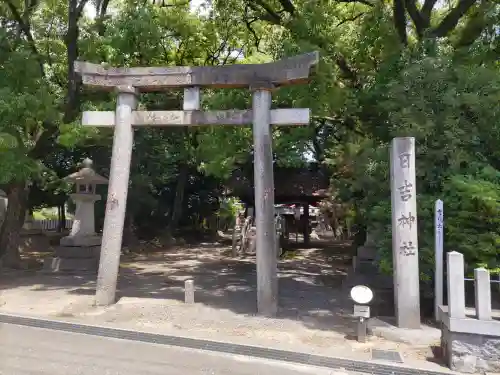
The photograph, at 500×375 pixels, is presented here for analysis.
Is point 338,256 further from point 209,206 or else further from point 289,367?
point 289,367

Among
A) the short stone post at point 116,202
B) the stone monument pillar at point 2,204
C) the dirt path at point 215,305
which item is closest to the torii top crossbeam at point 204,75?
the short stone post at point 116,202

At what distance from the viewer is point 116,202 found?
898 cm

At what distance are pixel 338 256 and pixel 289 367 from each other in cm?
1387

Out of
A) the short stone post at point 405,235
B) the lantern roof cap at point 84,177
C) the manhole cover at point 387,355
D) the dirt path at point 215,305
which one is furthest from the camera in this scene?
the lantern roof cap at point 84,177

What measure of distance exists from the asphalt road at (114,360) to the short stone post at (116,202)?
2028mm

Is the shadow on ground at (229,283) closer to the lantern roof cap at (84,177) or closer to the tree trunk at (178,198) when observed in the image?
A: the lantern roof cap at (84,177)

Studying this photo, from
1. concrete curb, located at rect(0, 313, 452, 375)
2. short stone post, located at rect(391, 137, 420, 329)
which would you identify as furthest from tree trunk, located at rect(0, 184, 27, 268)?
short stone post, located at rect(391, 137, 420, 329)

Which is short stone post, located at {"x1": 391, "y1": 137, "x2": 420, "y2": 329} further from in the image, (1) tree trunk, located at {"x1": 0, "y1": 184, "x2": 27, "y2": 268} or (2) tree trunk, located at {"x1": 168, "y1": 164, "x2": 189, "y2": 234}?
(2) tree trunk, located at {"x1": 168, "y1": 164, "x2": 189, "y2": 234}

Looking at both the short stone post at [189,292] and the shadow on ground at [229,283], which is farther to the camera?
the short stone post at [189,292]

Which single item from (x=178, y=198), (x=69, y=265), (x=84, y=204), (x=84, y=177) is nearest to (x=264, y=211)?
(x=69, y=265)

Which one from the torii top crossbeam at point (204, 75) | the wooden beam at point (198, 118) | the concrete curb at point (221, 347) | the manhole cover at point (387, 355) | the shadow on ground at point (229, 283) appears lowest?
the concrete curb at point (221, 347)

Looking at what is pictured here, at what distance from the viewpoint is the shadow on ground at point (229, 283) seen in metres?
8.83

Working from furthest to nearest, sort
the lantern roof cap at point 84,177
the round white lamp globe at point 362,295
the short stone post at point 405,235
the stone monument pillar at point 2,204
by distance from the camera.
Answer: the stone monument pillar at point 2,204 → the lantern roof cap at point 84,177 → the short stone post at point 405,235 → the round white lamp globe at point 362,295

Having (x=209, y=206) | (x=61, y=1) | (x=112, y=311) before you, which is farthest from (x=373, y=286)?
(x=209, y=206)
